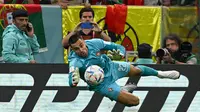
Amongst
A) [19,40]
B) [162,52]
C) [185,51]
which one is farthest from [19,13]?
[185,51]

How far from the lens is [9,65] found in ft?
35.1

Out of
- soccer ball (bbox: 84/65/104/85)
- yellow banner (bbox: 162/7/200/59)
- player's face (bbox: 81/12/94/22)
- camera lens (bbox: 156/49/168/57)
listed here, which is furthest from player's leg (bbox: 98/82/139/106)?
yellow banner (bbox: 162/7/200/59)

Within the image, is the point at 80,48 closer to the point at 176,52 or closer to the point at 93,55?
the point at 93,55

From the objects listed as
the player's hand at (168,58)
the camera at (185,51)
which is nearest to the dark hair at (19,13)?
the player's hand at (168,58)

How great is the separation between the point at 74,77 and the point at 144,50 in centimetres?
167

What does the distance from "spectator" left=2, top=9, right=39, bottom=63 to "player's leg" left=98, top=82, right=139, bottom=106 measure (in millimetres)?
1427

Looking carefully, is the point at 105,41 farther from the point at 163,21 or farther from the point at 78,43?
the point at 163,21

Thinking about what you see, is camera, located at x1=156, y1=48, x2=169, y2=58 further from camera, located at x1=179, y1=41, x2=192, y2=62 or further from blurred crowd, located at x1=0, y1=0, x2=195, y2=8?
blurred crowd, located at x1=0, y1=0, x2=195, y2=8

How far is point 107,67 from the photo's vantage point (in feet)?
34.8

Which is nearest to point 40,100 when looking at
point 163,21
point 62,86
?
point 62,86

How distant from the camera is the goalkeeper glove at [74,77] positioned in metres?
9.51

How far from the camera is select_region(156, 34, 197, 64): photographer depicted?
11.0m

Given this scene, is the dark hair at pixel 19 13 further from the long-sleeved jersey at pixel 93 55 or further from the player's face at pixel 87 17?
the long-sleeved jersey at pixel 93 55

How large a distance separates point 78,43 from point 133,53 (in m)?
2.20
